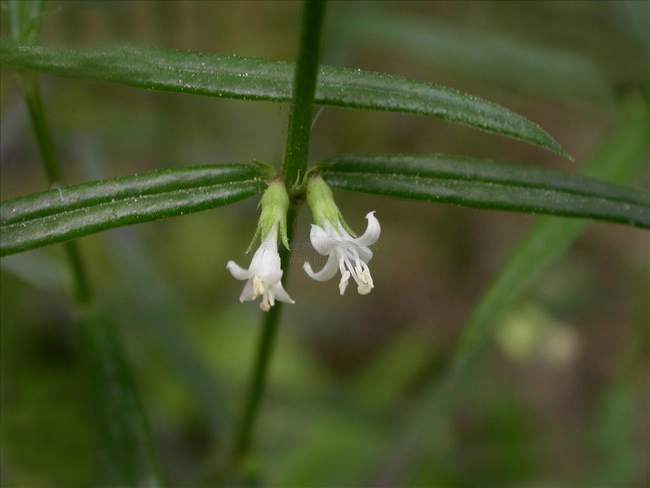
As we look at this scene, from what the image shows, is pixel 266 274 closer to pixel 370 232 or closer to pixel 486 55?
pixel 370 232

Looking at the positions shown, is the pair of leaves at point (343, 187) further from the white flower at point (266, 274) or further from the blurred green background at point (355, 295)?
the blurred green background at point (355, 295)

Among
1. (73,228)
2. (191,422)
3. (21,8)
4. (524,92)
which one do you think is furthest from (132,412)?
(524,92)

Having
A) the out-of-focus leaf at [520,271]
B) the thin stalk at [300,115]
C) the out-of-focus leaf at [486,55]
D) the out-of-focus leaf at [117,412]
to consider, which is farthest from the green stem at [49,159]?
the out-of-focus leaf at [486,55]

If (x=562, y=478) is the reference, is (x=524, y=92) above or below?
above

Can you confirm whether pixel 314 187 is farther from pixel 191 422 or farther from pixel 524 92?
pixel 191 422

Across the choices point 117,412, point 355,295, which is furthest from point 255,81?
point 355,295

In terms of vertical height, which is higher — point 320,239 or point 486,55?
point 486,55

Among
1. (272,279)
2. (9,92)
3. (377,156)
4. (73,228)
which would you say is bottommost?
(272,279)

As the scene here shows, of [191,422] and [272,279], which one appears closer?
[272,279]
